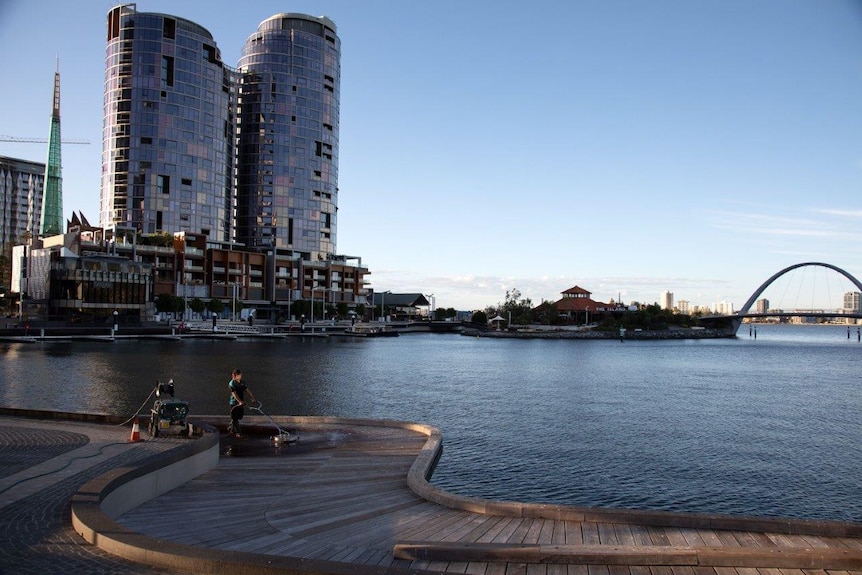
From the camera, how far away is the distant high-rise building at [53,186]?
18162 cm

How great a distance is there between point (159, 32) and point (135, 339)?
10349cm

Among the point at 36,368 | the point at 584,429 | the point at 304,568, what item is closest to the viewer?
the point at 304,568

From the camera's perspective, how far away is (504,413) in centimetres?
4312

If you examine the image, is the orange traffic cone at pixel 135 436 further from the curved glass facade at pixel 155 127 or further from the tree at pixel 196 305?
the curved glass facade at pixel 155 127

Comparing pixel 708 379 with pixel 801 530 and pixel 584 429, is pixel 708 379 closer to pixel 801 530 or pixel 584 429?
pixel 584 429

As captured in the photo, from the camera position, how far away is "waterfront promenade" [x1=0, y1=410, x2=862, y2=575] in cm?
1070

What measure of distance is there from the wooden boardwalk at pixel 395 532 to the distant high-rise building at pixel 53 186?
18872 cm

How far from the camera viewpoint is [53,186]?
182 m

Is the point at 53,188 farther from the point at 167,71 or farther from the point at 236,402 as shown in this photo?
the point at 236,402

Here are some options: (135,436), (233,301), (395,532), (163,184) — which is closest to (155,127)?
(163,184)

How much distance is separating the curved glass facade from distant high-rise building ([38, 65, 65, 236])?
42.7 feet

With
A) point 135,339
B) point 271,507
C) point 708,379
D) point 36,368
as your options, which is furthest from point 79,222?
point 271,507

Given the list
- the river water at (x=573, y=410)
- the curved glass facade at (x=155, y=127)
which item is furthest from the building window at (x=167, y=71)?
the river water at (x=573, y=410)

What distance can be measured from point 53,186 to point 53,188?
0.65 meters
